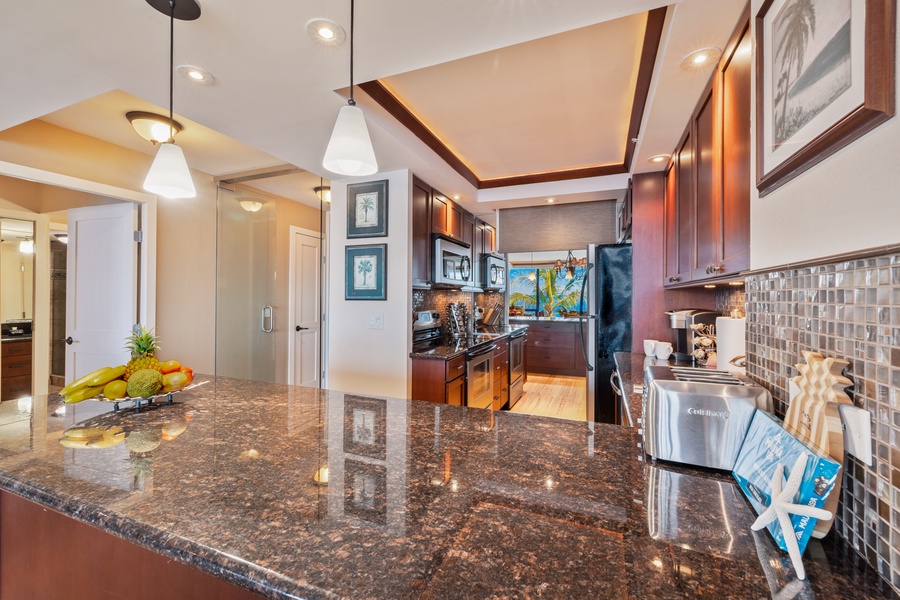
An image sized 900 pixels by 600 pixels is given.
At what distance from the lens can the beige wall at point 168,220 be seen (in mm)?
2730

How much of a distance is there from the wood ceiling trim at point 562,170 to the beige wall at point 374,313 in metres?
0.44

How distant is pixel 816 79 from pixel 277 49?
5.76ft

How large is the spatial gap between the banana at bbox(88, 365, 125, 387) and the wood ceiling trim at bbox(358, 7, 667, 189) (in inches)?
67.3

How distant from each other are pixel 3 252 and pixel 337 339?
4635 mm

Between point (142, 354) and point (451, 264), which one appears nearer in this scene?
point (142, 354)

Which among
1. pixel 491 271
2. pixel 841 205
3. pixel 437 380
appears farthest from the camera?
pixel 491 271

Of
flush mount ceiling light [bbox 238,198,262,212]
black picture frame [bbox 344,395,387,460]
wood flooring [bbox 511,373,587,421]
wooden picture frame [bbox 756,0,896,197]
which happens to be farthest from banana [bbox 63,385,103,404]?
wood flooring [bbox 511,373,587,421]

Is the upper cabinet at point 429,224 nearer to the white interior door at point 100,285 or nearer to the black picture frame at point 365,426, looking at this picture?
the black picture frame at point 365,426

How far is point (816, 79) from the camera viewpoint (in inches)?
29.5

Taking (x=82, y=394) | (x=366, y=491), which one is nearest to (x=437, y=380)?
(x=82, y=394)

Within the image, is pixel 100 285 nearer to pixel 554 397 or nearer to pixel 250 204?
pixel 250 204

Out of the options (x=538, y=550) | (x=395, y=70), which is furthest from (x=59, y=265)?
(x=538, y=550)

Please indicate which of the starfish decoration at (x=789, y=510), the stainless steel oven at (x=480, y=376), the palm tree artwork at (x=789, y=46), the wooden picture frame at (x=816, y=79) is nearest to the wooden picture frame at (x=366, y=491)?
the starfish decoration at (x=789, y=510)

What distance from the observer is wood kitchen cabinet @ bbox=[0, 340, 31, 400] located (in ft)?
13.1
